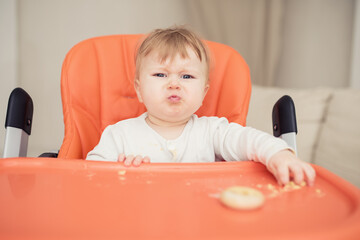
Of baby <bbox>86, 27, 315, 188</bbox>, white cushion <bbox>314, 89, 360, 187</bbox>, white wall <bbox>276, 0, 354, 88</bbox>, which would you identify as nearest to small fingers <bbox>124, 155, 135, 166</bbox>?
baby <bbox>86, 27, 315, 188</bbox>

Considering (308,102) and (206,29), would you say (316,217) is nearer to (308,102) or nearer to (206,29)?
(308,102)

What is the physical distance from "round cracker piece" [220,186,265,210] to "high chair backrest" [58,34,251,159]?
560mm

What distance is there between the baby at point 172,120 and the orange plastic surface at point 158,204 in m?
0.23

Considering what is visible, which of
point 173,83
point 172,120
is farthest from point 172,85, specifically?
point 172,120

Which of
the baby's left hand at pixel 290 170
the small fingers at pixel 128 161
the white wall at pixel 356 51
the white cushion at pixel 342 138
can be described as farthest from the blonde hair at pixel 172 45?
the white wall at pixel 356 51

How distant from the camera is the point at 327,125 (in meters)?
1.75

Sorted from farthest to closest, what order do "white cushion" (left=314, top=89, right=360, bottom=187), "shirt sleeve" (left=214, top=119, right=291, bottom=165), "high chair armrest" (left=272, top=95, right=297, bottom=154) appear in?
1. "white cushion" (left=314, top=89, right=360, bottom=187)
2. "high chair armrest" (left=272, top=95, right=297, bottom=154)
3. "shirt sleeve" (left=214, top=119, right=291, bottom=165)

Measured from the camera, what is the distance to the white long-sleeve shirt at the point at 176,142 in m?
0.93

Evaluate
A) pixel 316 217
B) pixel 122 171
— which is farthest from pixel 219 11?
pixel 316 217

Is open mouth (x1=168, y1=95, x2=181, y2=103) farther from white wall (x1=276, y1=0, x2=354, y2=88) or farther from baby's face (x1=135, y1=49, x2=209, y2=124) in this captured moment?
white wall (x1=276, y1=0, x2=354, y2=88)

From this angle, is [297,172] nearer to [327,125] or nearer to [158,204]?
[158,204]

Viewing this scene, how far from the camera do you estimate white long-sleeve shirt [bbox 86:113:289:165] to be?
0.93m

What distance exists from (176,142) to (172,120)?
2.8 inches

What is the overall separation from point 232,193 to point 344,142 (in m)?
1.35
